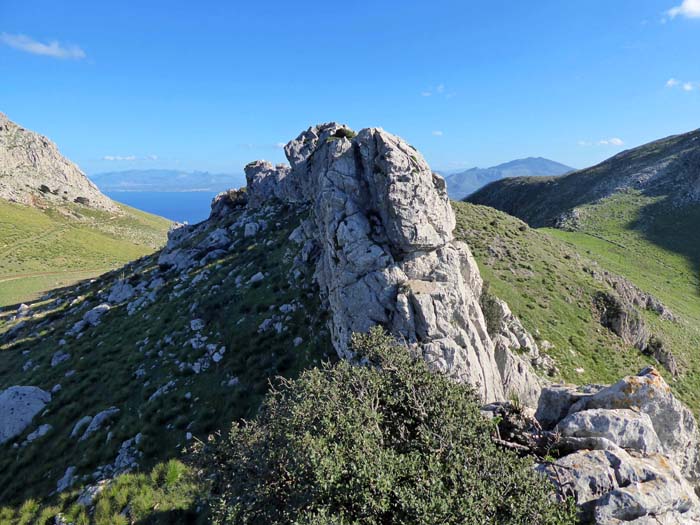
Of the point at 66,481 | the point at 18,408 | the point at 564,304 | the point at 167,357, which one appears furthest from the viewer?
the point at 564,304

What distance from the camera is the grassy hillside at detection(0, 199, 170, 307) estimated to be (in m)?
82.9

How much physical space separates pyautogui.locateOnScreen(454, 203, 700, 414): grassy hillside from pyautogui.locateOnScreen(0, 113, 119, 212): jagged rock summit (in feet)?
596

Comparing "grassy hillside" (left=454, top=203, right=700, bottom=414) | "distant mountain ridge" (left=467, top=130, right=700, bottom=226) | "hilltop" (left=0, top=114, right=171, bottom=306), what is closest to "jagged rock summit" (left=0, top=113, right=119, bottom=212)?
"hilltop" (left=0, top=114, right=171, bottom=306)

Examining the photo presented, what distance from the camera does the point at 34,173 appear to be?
17225 cm

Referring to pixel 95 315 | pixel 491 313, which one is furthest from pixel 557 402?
pixel 95 315

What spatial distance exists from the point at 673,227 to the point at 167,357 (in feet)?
402

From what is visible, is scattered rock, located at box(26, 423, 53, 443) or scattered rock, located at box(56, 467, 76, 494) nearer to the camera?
scattered rock, located at box(56, 467, 76, 494)

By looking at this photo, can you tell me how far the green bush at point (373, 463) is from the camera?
904cm

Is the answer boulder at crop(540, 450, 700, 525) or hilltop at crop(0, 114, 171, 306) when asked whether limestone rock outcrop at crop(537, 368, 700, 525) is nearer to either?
boulder at crop(540, 450, 700, 525)

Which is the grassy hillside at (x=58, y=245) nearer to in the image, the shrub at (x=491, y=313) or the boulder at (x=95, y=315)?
the boulder at (x=95, y=315)

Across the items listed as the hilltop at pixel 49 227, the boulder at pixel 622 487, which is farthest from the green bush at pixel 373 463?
the hilltop at pixel 49 227

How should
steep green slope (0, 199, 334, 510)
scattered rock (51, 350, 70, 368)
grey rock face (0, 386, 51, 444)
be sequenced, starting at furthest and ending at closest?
scattered rock (51, 350, 70, 368)
grey rock face (0, 386, 51, 444)
steep green slope (0, 199, 334, 510)

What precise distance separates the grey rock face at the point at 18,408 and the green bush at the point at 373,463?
23208mm

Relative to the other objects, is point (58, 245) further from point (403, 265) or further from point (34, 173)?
point (403, 265)
